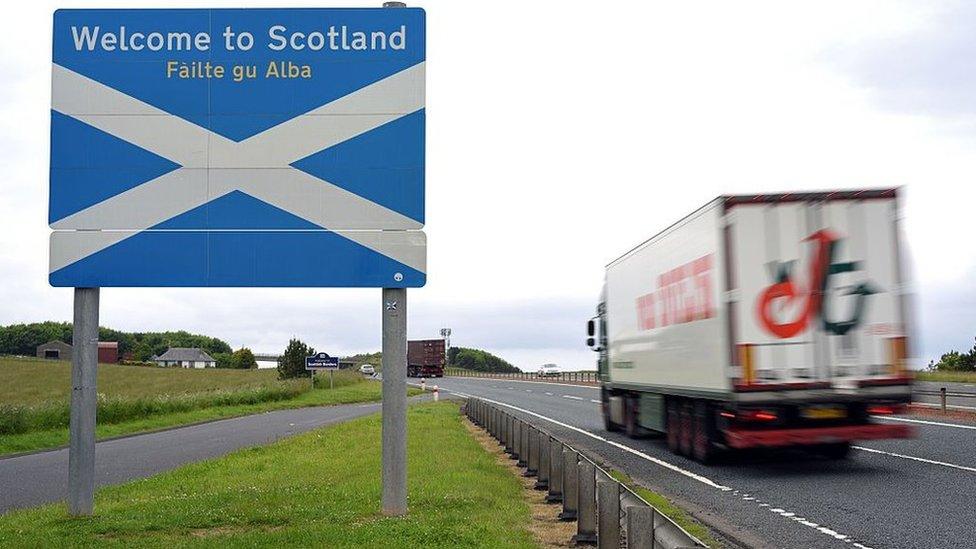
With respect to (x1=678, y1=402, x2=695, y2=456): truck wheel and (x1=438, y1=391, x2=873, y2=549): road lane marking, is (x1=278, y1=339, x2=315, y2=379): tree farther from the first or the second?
(x1=678, y1=402, x2=695, y2=456): truck wheel

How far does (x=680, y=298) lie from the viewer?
16.9 metres

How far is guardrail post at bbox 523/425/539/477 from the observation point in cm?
1518

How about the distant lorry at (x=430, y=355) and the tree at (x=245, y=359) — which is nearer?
the distant lorry at (x=430, y=355)

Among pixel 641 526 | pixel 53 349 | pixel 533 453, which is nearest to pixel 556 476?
pixel 533 453

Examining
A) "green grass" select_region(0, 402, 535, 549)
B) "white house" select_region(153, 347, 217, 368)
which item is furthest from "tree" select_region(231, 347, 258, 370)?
"green grass" select_region(0, 402, 535, 549)

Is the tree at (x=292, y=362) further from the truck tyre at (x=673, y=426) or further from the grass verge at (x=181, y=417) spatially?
the truck tyre at (x=673, y=426)

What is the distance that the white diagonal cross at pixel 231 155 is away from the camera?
1020 cm

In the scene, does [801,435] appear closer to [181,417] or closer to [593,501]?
[593,501]

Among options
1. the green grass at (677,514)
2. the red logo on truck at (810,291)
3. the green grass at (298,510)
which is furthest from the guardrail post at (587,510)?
the red logo on truck at (810,291)

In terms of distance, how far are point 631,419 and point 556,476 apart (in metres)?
10.3

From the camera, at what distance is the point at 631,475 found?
15.6m

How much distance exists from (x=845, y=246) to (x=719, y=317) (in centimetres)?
198

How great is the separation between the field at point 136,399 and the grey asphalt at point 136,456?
2285mm

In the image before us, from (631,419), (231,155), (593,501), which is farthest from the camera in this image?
(631,419)
